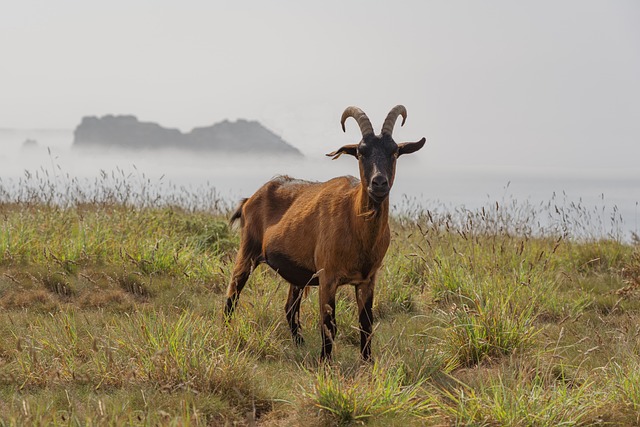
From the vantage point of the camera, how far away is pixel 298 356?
6.87 meters

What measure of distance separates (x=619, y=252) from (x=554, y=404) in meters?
7.30

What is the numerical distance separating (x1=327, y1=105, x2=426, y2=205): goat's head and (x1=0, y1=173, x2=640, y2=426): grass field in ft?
3.96

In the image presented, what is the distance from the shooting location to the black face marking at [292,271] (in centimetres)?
696

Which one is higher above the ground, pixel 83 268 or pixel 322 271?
pixel 322 271

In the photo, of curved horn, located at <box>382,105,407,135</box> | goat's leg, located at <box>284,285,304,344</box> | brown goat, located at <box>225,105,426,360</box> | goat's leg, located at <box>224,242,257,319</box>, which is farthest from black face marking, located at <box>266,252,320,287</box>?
curved horn, located at <box>382,105,407,135</box>

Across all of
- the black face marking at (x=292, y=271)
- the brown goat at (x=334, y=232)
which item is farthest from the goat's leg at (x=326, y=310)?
the black face marking at (x=292, y=271)

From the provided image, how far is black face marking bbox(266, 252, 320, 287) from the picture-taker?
22.8 feet

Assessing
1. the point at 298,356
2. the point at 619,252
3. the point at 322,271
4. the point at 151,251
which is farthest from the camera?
the point at 619,252

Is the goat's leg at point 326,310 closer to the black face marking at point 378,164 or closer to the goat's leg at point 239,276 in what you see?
the black face marking at point 378,164

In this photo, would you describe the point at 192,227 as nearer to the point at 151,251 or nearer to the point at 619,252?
the point at 151,251

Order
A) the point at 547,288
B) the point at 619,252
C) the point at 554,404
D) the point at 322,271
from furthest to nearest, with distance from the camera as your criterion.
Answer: the point at 619,252 < the point at 547,288 < the point at 322,271 < the point at 554,404

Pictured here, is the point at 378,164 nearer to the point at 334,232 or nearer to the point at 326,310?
the point at 334,232

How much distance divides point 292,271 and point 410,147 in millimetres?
1892

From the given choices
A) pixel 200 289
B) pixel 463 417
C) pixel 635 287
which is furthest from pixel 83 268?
pixel 635 287
